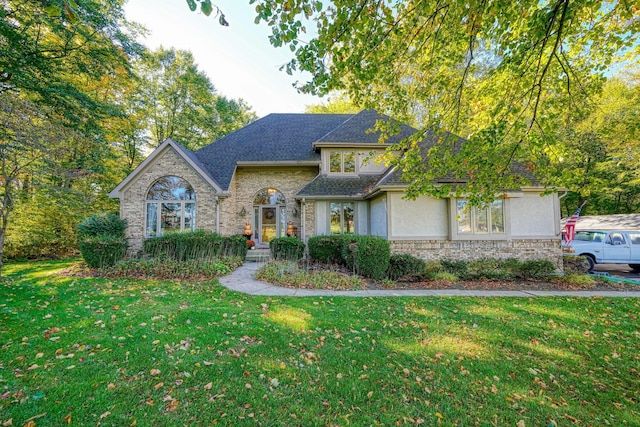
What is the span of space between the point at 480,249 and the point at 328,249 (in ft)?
19.4

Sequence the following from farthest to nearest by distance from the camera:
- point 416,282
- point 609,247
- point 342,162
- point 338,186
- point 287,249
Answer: point 342,162
point 338,186
point 609,247
point 287,249
point 416,282

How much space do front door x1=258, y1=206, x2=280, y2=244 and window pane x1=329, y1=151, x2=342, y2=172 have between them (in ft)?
12.2

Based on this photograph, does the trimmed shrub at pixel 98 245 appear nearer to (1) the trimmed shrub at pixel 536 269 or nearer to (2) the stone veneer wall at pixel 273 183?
(2) the stone veneer wall at pixel 273 183

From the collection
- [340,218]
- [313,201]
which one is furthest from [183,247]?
[340,218]

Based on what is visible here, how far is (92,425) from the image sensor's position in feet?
7.63

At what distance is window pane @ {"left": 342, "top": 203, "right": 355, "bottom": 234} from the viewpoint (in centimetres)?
1291

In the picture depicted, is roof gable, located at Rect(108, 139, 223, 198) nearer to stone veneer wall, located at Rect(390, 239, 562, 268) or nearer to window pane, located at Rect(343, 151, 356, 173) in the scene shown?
window pane, located at Rect(343, 151, 356, 173)

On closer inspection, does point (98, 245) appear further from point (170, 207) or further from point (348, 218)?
point (348, 218)

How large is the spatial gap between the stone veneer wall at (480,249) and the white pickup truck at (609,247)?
2739 mm

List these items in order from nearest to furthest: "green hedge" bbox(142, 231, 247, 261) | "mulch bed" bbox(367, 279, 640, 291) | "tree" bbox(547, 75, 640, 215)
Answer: "mulch bed" bbox(367, 279, 640, 291) < "green hedge" bbox(142, 231, 247, 261) < "tree" bbox(547, 75, 640, 215)

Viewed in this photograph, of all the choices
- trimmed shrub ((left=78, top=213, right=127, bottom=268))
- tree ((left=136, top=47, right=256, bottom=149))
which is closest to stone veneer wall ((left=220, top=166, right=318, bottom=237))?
trimmed shrub ((left=78, top=213, right=127, bottom=268))

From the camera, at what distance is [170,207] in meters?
11.7

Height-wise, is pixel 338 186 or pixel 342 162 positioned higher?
pixel 342 162

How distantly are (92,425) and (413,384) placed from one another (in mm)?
3242
